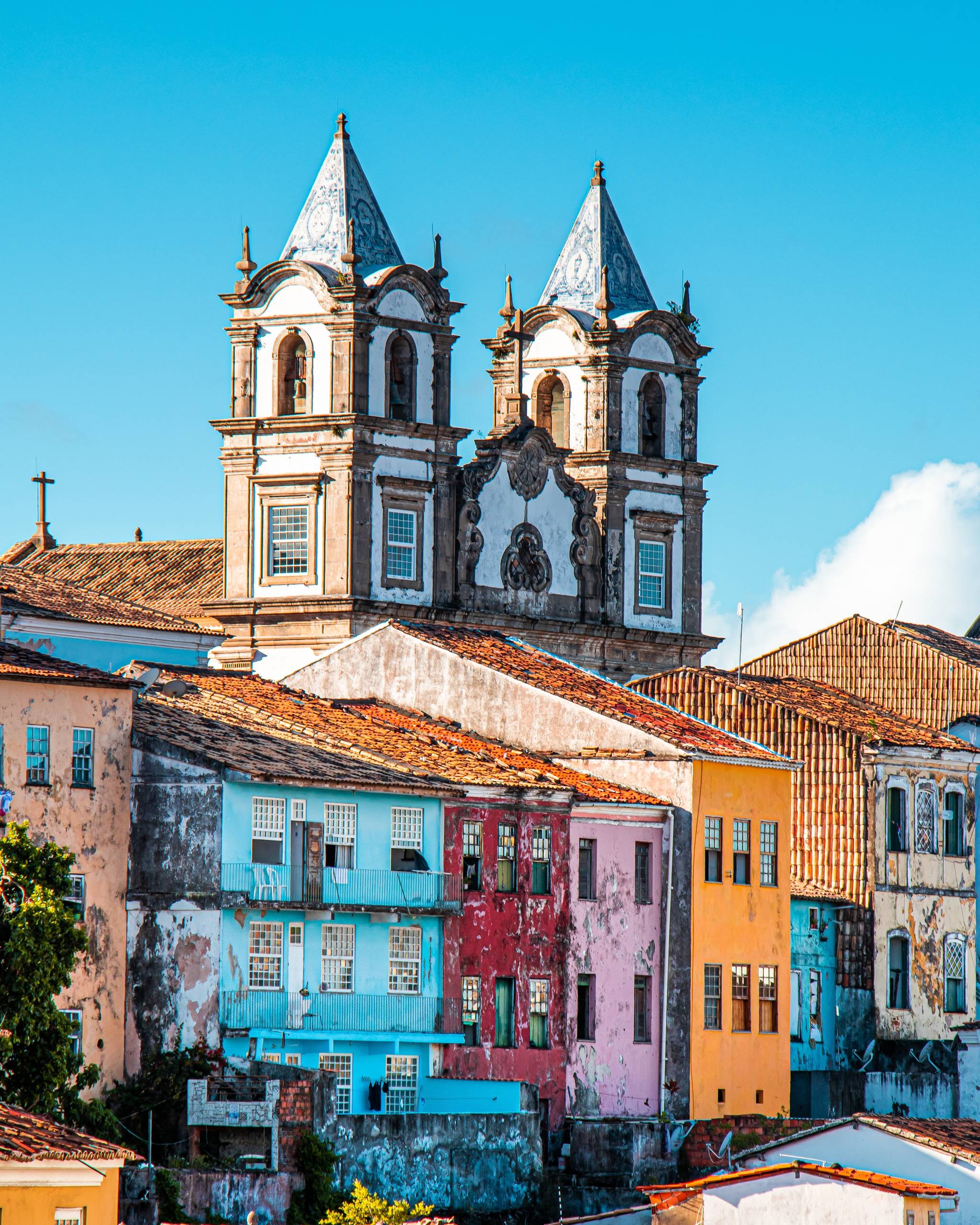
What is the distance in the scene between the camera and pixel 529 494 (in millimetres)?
86562

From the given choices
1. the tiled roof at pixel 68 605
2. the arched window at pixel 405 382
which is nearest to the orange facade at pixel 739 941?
the tiled roof at pixel 68 605

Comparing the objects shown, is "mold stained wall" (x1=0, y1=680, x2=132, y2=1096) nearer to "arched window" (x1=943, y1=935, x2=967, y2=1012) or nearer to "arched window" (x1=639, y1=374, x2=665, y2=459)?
"arched window" (x1=943, y1=935, x2=967, y2=1012)

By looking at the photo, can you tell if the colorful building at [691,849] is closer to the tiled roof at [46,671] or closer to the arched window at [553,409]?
the tiled roof at [46,671]

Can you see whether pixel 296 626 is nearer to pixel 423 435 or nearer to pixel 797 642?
pixel 423 435

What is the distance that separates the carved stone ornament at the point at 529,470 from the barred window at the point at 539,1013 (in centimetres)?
3290

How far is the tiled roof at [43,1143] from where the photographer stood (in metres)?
36.8

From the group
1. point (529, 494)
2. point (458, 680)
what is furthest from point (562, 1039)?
point (529, 494)

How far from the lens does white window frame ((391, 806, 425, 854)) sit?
5300cm

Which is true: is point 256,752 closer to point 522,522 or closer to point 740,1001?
point 740,1001

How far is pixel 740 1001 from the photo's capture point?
5869 cm

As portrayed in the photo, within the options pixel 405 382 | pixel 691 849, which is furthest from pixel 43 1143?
pixel 405 382

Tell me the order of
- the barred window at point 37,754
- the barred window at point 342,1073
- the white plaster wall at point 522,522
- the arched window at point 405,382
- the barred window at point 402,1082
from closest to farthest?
the barred window at point 37,754, the barred window at point 342,1073, the barred window at point 402,1082, the arched window at point 405,382, the white plaster wall at point 522,522

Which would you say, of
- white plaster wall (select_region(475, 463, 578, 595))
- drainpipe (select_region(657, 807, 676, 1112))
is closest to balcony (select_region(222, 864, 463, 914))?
drainpipe (select_region(657, 807, 676, 1112))

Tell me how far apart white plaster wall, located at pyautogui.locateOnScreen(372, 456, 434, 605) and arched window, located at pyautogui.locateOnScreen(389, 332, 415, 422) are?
4.49ft
